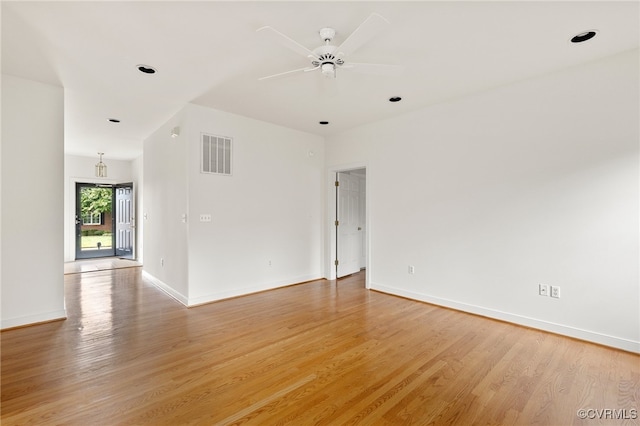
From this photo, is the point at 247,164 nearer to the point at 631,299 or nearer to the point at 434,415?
the point at 434,415

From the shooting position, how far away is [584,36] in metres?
2.55

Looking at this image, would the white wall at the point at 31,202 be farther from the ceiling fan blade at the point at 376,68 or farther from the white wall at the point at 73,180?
the white wall at the point at 73,180

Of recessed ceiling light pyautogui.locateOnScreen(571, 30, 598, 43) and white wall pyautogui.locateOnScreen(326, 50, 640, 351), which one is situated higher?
recessed ceiling light pyautogui.locateOnScreen(571, 30, 598, 43)

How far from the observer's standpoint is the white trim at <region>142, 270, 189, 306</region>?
4263mm

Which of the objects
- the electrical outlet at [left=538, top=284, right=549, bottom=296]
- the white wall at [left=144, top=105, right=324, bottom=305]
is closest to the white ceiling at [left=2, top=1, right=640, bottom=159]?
the white wall at [left=144, top=105, right=324, bottom=305]

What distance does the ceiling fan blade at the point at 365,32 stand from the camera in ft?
6.50

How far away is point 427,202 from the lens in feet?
14.0

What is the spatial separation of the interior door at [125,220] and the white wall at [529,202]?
6965 millimetres

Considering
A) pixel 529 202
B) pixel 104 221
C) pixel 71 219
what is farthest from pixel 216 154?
pixel 104 221

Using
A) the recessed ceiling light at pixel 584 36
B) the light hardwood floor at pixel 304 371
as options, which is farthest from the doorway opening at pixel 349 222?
the recessed ceiling light at pixel 584 36

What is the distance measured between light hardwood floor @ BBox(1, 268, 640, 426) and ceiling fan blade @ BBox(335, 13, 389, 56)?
8.51 ft

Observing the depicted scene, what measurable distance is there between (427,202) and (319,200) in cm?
218

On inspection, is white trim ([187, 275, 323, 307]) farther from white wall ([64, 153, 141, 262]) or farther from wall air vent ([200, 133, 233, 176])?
white wall ([64, 153, 141, 262])

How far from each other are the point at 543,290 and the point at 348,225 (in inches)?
135
